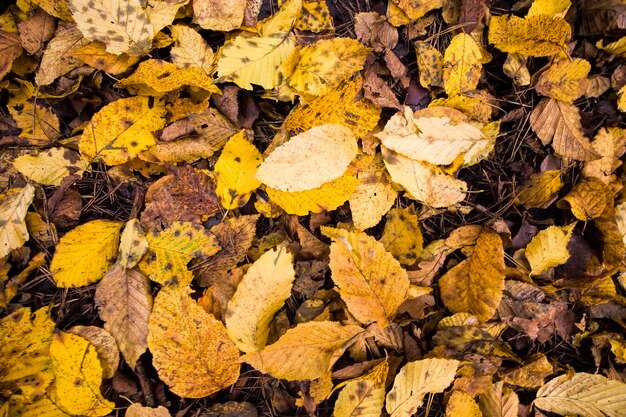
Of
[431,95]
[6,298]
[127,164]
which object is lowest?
[6,298]

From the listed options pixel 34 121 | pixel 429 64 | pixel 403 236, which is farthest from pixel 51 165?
pixel 429 64

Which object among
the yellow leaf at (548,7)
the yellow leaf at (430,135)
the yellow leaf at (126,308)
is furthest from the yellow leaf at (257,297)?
the yellow leaf at (548,7)

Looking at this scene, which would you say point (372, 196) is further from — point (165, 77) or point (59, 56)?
point (59, 56)

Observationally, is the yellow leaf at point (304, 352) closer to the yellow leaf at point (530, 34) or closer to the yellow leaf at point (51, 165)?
the yellow leaf at point (51, 165)

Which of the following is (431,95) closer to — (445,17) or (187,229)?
(445,17)

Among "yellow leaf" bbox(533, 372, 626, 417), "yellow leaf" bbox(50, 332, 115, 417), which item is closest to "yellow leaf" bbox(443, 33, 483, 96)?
"yellow leaf" bbox(533, 372, 626, 417)

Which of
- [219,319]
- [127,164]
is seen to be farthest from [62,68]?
[219,319]

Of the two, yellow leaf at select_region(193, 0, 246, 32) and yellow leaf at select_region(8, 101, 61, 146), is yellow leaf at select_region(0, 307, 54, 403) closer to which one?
yellow leaf at select_region(8, 101, 61, 146)
